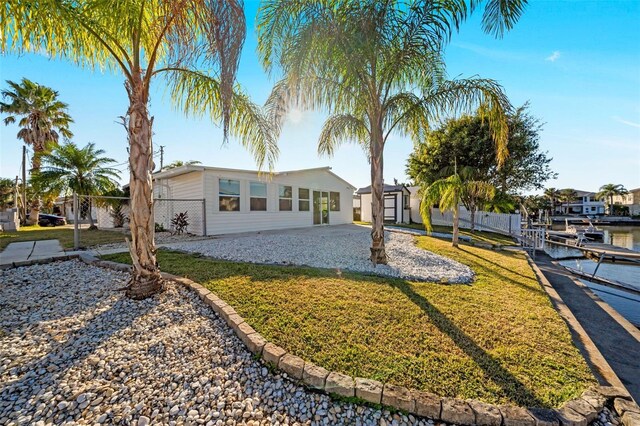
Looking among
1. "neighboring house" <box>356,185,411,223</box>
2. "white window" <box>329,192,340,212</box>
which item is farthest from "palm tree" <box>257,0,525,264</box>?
"neighboring house" <box>356,185,411,223</box>

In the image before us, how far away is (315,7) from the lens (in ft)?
16.3

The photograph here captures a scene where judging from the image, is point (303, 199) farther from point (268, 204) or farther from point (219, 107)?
point (219, 107)

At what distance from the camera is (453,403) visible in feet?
6.43

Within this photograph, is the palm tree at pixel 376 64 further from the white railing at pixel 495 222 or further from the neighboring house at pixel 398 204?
the neighboring house at pixel 398 204

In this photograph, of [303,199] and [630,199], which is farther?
[630,199]

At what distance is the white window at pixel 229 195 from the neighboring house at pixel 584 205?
72.1 metres

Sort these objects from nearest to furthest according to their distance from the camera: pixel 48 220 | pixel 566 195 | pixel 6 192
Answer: pixel 48 220 < pixel 6 192 < pixel 566 195

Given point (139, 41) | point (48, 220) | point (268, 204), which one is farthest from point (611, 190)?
point (48, 220)

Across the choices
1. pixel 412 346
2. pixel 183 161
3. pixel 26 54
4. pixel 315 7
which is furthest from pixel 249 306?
pixel 183 161

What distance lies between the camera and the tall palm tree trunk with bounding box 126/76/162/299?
3756 millimetres

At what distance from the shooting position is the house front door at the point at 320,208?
1565 cm

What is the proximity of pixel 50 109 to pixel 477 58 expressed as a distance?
25886 mm

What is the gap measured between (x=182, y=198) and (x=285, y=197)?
16.1 ft

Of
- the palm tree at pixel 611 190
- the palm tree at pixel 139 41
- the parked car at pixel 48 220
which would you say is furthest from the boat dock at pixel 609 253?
the palm tree at pixel 611 190
